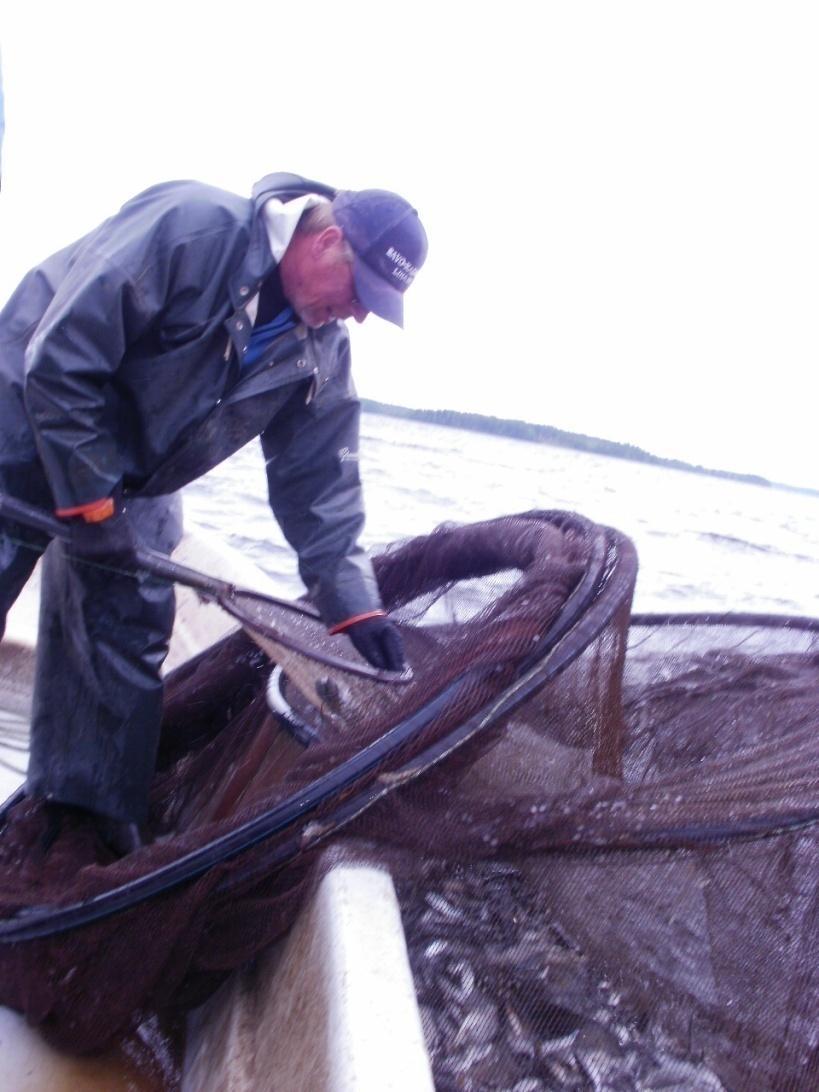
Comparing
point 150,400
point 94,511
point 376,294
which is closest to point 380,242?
point 376,294

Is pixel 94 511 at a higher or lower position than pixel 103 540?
higher

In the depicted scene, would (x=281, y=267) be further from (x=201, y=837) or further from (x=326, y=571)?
(x=201, y=837)

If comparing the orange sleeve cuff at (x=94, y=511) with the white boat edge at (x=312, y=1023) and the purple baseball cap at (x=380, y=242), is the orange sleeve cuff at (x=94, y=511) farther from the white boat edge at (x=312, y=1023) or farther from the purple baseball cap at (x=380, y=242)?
the white boat edge at (x=312, y=1023)

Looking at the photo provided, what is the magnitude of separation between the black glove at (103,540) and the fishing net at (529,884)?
797 millimetres

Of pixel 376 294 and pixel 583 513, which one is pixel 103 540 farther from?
pixel 583 513

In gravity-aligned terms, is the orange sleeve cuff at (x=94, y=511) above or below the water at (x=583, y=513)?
above

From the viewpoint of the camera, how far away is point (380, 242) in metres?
2.77

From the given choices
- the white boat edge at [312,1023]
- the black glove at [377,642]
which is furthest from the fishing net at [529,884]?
the black glove at [377,642]

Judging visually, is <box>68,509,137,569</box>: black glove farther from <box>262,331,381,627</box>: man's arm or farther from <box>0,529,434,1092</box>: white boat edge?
<box>0,529,434,1092</box>: white boat edge

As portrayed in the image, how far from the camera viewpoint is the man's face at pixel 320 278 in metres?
2.82

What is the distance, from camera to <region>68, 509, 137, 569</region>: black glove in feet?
8.98

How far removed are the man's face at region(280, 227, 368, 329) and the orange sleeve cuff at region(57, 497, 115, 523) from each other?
871 millimetres

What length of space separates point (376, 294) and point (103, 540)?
44.0 inches

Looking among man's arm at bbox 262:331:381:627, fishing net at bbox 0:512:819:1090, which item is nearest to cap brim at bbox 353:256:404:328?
man's arm at bbox 262:331:381:627
